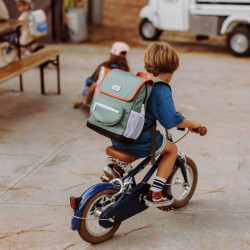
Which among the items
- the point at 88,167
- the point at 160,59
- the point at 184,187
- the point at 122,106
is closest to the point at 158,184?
the point at 184,187

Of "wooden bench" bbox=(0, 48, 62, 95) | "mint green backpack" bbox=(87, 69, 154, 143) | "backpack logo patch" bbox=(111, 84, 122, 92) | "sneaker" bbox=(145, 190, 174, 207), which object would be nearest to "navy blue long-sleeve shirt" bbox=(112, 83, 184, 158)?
"mint green backpack" bbox=(87, 69, 154, 143)

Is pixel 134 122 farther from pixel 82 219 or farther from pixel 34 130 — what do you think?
pixel 34 130

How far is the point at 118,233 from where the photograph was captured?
361cm

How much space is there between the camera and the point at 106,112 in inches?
127

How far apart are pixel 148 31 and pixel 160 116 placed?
8807 mm

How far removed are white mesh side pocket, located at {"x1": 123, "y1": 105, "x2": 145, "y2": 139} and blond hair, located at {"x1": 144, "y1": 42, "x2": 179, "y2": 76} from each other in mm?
364

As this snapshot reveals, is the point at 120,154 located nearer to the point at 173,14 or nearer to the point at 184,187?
the point at 184,187

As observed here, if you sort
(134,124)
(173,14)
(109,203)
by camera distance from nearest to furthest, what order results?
(134,124) → (109,203) → (173,14)

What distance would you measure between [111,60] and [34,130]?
51.6 inches

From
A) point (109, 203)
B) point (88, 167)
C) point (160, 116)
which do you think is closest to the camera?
point (160, 116)

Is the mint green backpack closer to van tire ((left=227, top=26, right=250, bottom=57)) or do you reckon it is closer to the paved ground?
the paved ground

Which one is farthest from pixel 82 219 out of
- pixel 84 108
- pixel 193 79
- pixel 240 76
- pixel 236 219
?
pixel 240 76

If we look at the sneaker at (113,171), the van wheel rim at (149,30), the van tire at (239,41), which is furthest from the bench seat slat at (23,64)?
the van wheel rim at (149,30)

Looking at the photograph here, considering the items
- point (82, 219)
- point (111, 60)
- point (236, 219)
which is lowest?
point (236, 219)
